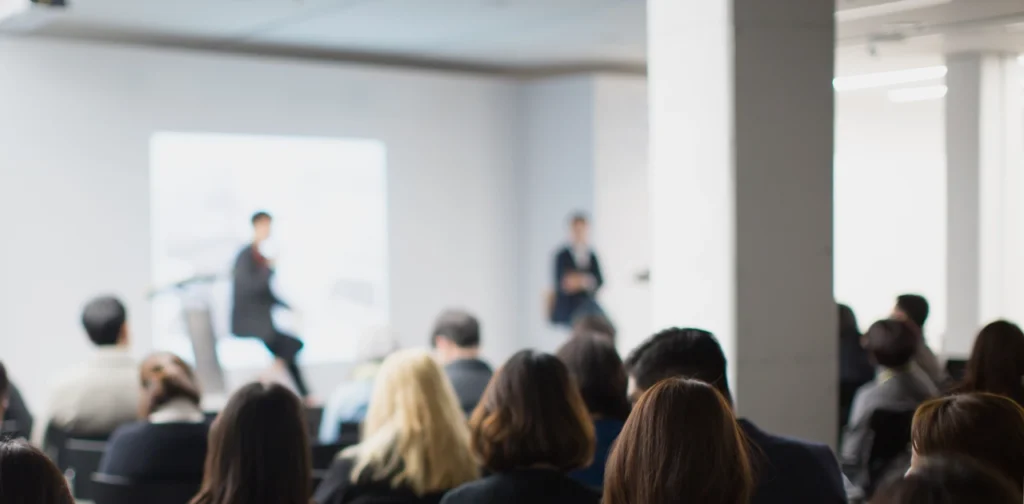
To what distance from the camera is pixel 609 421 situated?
11.8 feet

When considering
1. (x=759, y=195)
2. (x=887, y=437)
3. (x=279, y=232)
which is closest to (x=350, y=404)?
(x=759, y=195)

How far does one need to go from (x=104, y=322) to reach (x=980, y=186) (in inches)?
287

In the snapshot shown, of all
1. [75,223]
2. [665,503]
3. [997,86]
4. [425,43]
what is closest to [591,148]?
[425,43]

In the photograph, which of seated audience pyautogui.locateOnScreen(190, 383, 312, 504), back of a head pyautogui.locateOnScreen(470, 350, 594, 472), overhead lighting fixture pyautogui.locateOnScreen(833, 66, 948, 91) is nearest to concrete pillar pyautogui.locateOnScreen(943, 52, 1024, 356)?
overhead lighting fixture pyautogui.locateOnScreen(833, 66, 948, 91)

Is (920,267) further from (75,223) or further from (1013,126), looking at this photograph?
(75,223)

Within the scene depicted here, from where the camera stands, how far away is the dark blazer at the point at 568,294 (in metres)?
10.1

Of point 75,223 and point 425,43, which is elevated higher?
point 425,43

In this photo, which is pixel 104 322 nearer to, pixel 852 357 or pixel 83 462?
pixel 83 462

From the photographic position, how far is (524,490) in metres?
2.54

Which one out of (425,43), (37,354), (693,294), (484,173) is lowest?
(37,354)

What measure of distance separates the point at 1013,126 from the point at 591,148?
146 inches

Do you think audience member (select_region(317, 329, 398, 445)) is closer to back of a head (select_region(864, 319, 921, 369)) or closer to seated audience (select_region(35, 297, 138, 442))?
seated audience (select_region(35, 297, 138, 442))

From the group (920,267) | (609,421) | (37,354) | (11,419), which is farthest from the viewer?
(920,267)

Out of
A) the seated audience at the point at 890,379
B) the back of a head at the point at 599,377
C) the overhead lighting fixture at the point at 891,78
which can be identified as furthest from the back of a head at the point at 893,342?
the overhead lighting fixture at the point at 891,78
